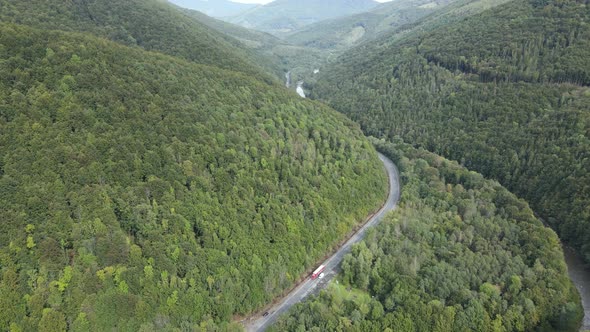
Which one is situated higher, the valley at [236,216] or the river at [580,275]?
the valley at [236,216]

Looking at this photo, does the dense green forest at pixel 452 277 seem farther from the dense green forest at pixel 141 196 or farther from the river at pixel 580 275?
the dense green forest at pixel 141 196

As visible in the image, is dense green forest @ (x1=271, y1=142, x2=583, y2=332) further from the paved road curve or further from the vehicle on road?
the vehicle on road

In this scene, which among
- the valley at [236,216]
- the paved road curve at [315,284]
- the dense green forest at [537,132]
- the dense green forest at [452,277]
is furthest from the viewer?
the dense green forest at [537,132]

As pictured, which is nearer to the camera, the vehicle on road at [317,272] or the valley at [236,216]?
the valley at [236,216]

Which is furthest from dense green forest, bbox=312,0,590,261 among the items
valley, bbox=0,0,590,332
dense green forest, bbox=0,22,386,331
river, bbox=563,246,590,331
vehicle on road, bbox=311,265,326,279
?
vehicle on road, bbox=311,265,326,279

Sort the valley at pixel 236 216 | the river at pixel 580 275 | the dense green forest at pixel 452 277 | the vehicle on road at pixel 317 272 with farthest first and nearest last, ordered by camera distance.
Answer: the vehicle on road at pixel 317 272 < the river at pixel 580 275 < the dense green forest at pixel 452 277 < the valley at pixel 236 216

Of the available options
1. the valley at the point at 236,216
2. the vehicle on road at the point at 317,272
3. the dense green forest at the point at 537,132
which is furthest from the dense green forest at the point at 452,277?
the dense green forest at the point at 537,132

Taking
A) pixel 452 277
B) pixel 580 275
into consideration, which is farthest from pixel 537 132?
pixel 452 277
